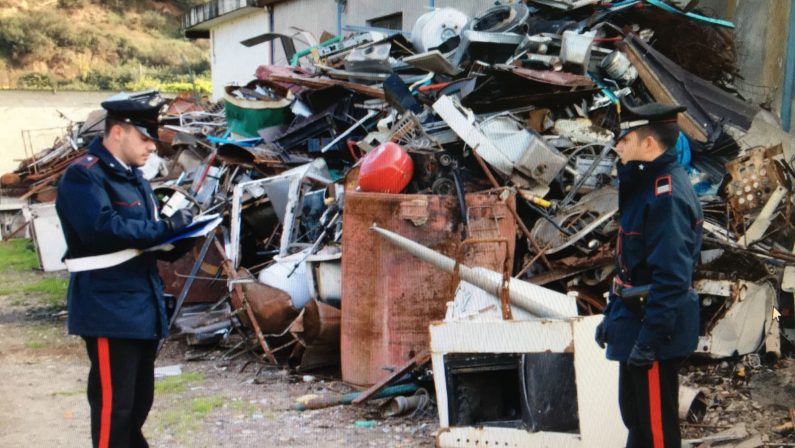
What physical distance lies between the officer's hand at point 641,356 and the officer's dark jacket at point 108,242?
2.01 meters

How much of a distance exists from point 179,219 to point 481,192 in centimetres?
268

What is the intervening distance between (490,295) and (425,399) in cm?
106

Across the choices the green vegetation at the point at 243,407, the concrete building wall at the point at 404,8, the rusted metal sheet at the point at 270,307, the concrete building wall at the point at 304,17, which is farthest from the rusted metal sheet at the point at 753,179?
the concrete building wall at the point at 304,17

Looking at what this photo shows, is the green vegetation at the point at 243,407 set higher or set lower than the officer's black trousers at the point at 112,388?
lower

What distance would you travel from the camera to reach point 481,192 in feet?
18.3

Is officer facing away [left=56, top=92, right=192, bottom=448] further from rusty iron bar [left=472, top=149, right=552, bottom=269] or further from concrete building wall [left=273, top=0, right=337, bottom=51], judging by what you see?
concrete building wall [left=273, top=0, right=337, bottom=51]

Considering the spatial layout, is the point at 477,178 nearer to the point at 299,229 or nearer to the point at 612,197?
A: the point at 612,197

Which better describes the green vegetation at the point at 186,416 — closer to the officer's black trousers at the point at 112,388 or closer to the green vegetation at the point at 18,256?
the officer's black trousers at the point at 112,388

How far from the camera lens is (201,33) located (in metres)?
22.3

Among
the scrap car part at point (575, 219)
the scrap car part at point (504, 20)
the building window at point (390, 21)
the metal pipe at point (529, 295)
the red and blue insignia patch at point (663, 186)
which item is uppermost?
the building window at point (390, 21)

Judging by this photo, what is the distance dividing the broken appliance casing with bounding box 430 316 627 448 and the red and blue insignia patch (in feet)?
2.84

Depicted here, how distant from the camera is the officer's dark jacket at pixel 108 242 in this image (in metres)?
3.20

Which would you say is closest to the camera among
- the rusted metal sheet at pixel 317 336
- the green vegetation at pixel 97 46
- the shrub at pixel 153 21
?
the rusted metal sheet at pixel 317 336

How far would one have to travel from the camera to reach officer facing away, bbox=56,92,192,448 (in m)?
3.21
